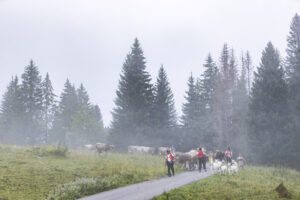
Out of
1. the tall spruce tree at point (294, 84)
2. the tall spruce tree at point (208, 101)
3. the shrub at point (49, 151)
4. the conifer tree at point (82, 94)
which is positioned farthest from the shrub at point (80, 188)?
the conifer tree at point (82, 94)

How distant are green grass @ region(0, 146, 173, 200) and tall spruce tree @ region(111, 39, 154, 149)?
22701 millimetres

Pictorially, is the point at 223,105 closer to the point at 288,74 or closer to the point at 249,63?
the point at 288,74

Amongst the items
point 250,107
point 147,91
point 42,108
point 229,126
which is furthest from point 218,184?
point 42,108

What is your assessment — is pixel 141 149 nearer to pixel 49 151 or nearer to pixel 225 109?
pixel 225 109

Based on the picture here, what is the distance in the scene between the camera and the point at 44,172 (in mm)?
21375

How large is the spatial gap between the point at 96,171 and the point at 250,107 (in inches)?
1165

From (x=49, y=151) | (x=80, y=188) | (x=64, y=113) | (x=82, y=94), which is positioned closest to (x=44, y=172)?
(x=80, y=188)

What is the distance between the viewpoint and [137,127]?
52.2 m

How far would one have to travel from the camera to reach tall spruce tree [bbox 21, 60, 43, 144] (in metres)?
61.1

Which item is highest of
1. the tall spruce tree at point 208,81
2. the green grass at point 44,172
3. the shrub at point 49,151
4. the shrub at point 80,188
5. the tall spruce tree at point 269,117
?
the tall spruce tree at point 208,81

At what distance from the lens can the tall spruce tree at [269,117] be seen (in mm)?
41506

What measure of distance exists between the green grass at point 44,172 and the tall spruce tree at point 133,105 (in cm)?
2270

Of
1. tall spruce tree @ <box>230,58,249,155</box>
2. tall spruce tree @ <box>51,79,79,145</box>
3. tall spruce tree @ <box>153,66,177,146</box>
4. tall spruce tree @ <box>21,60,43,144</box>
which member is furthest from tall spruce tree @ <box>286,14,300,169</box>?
tall spruce tree @ <box>21,60,43,144</box>

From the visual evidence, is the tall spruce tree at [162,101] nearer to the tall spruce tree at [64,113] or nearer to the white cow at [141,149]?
the white cow at [141,149]
